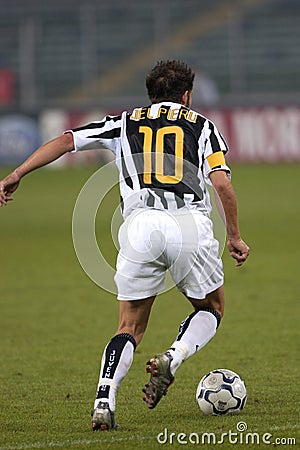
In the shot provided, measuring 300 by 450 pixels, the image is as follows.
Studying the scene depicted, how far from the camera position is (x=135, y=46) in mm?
31469

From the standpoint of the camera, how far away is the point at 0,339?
27.7ft

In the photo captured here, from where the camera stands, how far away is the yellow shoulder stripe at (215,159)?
5219 millimetres

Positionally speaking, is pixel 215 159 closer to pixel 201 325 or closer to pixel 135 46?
pixel 201 325

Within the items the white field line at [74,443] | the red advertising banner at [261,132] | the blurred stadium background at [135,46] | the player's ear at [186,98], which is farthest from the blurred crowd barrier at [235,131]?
the white field line at [74,443]

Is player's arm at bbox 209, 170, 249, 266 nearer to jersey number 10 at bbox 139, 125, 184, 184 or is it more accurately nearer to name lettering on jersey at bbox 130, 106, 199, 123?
jersey number 10 at bbox 139, 125, 184, 184

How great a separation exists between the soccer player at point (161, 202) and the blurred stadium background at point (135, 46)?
917 inches

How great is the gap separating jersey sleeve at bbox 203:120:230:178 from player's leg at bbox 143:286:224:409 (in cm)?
70

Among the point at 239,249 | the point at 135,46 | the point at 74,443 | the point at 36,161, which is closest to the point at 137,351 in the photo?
the point at 239,249

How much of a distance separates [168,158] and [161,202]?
0.23m

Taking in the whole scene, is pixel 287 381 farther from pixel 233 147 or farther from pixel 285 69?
pixel 285 69

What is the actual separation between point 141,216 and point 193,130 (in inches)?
20.8

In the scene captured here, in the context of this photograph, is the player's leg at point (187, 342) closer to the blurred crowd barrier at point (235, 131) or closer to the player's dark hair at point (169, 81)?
the player's dark hair at point (169, 81)

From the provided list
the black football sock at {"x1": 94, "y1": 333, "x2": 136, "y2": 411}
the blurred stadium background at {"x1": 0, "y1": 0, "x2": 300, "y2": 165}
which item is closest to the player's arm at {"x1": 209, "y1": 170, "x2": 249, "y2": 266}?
the black football sock at {"x1": 94, "y1": 333, "x2": 136, "y2": 411}

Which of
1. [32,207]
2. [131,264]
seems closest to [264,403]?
[131,264]
